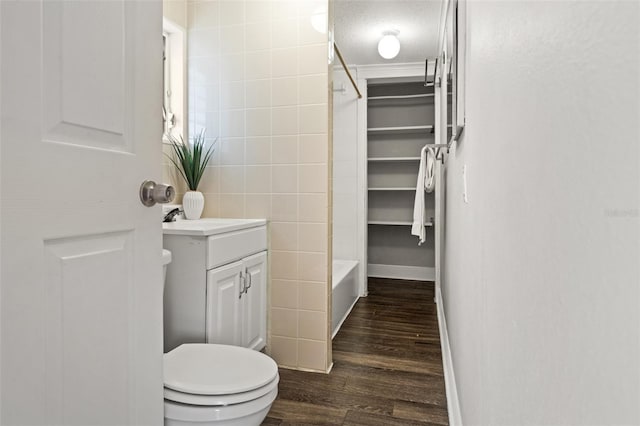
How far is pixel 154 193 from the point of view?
0.97 m

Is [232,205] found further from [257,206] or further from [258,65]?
[258,65]

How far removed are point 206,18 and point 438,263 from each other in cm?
273

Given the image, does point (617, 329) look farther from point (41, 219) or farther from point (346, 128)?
point (346, 128)

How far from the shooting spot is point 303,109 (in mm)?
2217

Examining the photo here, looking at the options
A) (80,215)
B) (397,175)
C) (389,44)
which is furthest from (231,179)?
(397,175)

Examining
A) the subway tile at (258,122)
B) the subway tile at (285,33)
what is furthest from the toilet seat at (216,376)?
the subway tile at (285,33)

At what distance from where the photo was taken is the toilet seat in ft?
4.02

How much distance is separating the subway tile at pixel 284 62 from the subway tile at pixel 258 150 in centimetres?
35

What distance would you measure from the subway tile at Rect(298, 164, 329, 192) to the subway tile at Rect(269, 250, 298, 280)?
37 cm

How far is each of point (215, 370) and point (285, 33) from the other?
5.58 ft

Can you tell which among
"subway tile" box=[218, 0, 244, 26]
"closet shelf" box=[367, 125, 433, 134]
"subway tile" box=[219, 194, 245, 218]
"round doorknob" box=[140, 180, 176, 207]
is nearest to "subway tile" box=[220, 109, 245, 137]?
"subway tile" box=[219, 194, 245, 218]

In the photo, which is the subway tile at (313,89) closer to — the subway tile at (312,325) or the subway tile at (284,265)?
the subway tile at (284,265)

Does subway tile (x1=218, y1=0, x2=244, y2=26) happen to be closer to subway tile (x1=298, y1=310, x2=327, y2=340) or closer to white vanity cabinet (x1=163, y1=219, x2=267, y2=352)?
white vanity cabinet (x1=163, y1=219, x2=267, y2=352)

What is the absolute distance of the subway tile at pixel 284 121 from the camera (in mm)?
2234
